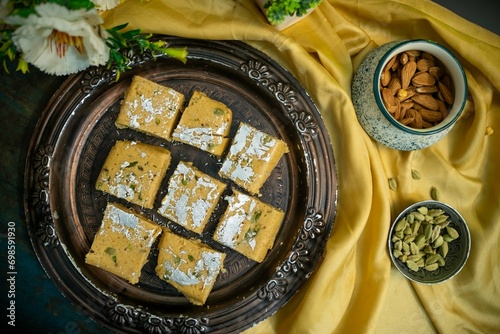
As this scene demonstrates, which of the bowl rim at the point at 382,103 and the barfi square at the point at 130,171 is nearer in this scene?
the bowl rim at the point at 382,103

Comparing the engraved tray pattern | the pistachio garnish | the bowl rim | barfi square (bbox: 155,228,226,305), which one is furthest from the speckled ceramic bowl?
barfi square (bbox: 155,228,226,305)

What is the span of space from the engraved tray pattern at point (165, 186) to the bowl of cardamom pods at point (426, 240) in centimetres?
33

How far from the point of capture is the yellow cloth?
82.4 inches

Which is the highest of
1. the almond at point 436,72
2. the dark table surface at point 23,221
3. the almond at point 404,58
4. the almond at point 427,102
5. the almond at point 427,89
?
the almond at point 436,72

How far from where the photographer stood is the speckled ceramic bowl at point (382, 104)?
6.44 feet

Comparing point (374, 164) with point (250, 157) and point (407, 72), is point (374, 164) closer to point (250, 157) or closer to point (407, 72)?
point (407, 72)

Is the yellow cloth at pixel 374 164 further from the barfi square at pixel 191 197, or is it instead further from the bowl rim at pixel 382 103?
the barfi square at pixel 191 197

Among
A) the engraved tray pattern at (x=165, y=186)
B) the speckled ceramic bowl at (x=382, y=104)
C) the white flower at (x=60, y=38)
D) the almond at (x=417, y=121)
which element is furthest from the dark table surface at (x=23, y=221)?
the almond at (x=417, y=121)

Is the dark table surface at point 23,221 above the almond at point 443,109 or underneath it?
underneath

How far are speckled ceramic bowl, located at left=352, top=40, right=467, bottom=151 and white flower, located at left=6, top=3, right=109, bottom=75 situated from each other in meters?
1.05

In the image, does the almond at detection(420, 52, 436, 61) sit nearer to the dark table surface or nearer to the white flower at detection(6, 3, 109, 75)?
the white flower at detection(6, 3, 109, 75)

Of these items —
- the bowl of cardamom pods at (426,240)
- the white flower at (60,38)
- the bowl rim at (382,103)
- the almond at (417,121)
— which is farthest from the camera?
the bowl of cardamom pods at (426,240)

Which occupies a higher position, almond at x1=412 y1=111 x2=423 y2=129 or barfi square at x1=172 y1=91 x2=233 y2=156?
almond at x1=412 y1=111 x2=423 y2=129

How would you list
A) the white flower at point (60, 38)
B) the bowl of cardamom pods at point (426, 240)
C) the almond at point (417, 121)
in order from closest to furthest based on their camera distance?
the white flower at point (60, 38) → the almond at point (417, 121) → the bowl of cardamom pods at point (426, 240)
